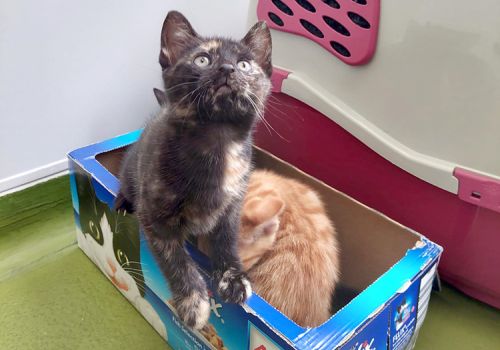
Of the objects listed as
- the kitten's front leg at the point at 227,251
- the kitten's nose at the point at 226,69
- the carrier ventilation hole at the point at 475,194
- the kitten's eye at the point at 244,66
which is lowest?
the kitten's front leg at the point at 227,251

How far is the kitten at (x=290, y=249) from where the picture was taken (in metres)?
0.75

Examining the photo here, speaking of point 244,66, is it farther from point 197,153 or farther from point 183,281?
point 183,281

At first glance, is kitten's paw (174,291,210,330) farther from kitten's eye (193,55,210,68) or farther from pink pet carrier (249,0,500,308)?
pink pet carrier (249,0,500,308)

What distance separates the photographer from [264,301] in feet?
2.03

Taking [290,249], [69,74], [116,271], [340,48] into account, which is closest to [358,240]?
[290,249]

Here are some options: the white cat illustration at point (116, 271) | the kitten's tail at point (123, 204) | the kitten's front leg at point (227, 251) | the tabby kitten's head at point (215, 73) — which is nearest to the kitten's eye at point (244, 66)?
the tabby kitten's head at point (215, 73)

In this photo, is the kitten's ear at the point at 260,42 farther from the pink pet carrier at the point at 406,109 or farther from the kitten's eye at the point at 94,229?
the kitten's eye at the point at 94,229

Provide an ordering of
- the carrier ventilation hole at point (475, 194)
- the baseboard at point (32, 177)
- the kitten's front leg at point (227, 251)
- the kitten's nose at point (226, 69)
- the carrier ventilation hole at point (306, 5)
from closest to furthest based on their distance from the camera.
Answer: the kitten's nose at point (226, 69), the kitten's front leg at point (227, 251), the carrier ventilation hole at point (475, 194), the carrier ventilation hole at point (306, 5), the baseboard at point (32, 177)

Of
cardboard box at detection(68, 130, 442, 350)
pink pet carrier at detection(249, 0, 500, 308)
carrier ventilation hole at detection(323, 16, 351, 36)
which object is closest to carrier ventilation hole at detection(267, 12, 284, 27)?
pink pet carrier at detection(249, 0, 500, 308)

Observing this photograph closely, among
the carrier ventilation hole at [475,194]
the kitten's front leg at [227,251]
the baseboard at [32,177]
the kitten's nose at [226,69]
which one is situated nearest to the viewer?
the kitten's nose at [226,69]

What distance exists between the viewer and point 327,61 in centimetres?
92

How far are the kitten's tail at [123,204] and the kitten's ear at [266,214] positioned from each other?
0.62 feet

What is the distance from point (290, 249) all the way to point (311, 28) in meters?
0.43

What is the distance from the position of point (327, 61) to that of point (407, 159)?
24 cm
